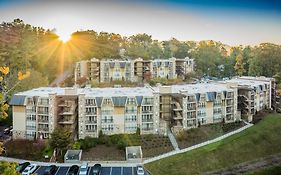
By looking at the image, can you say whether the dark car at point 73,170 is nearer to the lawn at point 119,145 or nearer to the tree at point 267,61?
the lawn at point 119,145

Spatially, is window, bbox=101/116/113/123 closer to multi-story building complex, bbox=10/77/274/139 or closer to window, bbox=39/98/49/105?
multi-story building complex, bbox=10/77/274/139

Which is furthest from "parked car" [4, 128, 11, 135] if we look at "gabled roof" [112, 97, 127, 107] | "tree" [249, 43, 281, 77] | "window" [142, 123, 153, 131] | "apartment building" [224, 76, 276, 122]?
"tree" [249, 43, 281, 77]

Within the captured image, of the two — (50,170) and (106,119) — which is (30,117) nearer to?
(106,119)

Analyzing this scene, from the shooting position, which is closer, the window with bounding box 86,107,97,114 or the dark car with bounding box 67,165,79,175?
the dark car with bounding box 67,165,79,175

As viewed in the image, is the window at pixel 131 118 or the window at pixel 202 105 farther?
the window at pixel 202 105

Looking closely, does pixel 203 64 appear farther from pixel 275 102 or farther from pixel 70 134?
pixel 70 134

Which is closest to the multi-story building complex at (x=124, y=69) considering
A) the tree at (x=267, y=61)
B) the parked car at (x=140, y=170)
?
the tree at (x=267, y=61)
